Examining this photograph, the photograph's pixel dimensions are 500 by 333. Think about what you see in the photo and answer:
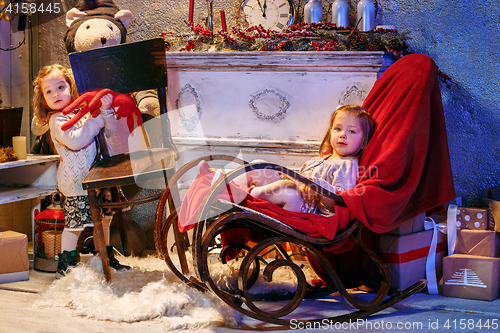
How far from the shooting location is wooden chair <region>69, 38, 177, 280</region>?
209 centimetres

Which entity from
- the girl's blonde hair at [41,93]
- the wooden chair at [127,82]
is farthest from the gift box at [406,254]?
the girl's blonde hair at [41,93]

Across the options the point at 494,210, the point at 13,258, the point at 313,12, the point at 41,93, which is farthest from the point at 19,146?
the point at 494,210

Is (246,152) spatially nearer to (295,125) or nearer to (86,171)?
(295,125)

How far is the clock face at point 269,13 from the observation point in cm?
273

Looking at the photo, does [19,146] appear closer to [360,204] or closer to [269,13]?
[269,13]

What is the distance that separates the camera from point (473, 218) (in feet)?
6.92

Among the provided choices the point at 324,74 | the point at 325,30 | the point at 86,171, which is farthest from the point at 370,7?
the point at 86,171

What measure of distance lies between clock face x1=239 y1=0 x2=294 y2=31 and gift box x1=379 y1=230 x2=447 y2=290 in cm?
158

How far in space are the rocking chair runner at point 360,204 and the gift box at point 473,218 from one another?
240 mm

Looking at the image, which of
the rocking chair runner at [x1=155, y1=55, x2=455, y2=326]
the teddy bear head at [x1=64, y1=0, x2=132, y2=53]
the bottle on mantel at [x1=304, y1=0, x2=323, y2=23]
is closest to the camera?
the rocking chair runner at [x1=155, y1=55, x2=455, y2=326]

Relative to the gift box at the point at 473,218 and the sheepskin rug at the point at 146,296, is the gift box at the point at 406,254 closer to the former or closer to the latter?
the gift box at the point at 473,218

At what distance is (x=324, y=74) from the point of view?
2.41m

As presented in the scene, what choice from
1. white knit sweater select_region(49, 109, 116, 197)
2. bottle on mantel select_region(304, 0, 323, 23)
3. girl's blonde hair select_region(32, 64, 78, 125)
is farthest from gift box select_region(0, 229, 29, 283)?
bottle on mantel select_region(304, 0, 323, 23)

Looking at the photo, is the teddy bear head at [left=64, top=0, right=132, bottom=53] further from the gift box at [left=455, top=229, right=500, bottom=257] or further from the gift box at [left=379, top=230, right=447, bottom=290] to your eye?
the gift box at [left=455, top=229, right=500, bottom=257]
